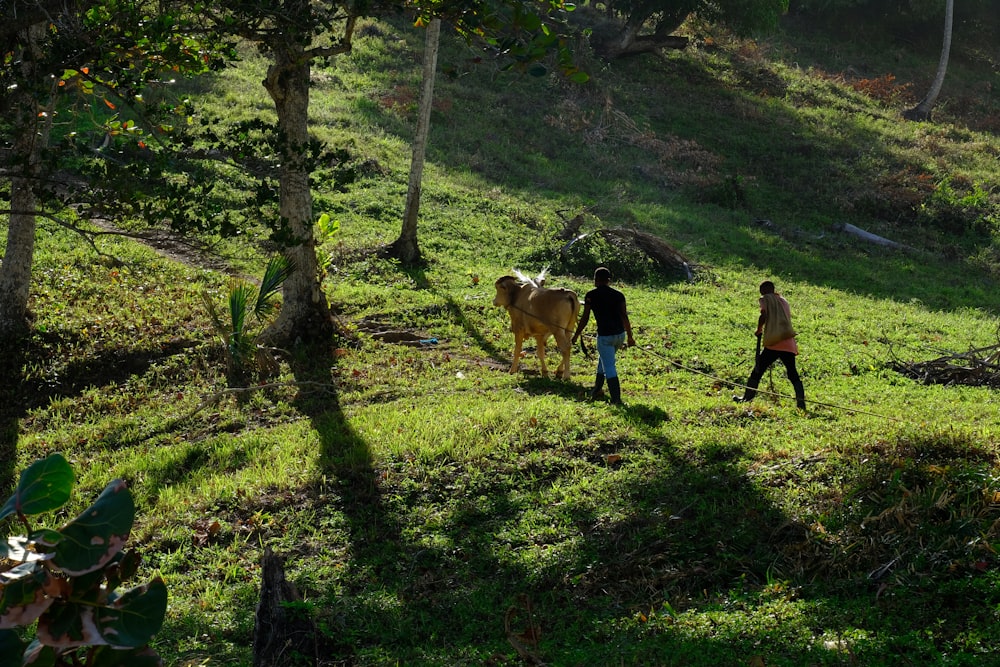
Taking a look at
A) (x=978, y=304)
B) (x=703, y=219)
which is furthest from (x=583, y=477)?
(x=703, y=219)

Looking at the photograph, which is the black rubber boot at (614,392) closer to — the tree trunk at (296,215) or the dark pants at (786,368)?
the dark pants at (786,368)

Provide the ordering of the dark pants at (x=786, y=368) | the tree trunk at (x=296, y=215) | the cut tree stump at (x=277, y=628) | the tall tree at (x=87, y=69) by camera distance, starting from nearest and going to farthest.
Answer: the cut tree stump at (x=277, y=628) → the tall tree at (x=87, y=69) → the dark pants at (x=786, y=368) → the tree trunk at (x=296, y=215)

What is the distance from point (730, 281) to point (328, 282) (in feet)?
29.4

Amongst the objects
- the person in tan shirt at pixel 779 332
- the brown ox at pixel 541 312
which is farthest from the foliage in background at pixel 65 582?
the brown ox at pixel 541 312

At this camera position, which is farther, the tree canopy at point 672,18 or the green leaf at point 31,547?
the tree canopy at point 672,18

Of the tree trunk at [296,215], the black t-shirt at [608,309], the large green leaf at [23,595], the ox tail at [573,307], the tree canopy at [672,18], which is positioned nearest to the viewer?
the large green leaf at [23,595]

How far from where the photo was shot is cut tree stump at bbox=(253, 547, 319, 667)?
566 cm

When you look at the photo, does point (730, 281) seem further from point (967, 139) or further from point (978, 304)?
point (967, 139)

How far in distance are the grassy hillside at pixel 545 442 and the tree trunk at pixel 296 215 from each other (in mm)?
484

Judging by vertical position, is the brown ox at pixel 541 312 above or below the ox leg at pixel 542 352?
above

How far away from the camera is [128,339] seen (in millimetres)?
13289

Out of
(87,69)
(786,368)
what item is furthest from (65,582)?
(786,368)

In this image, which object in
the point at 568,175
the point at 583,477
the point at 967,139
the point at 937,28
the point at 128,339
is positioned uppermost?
the point at 937,28

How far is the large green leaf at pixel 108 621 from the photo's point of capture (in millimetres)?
2111
